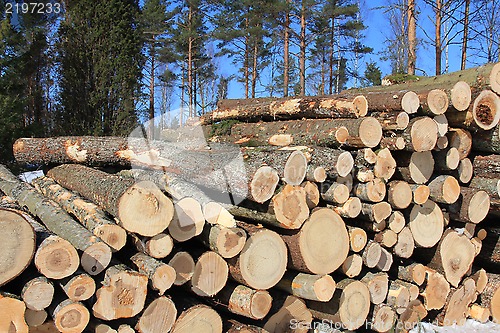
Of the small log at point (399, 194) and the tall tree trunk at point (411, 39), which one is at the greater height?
the tall tree trunk at point (411, 39)

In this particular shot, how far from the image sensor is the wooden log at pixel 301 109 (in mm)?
4406

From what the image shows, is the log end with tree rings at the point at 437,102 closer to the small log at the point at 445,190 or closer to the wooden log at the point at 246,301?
the small log at the point at 445,190

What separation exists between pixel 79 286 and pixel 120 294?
0.28m

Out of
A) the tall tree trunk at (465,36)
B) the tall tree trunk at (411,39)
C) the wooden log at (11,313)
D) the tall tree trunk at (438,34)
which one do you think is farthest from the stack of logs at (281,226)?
the tall tree trunk at (465,36)

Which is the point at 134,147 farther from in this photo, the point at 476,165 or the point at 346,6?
the point at 346,6

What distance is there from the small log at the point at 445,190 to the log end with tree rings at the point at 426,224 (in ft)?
0.35

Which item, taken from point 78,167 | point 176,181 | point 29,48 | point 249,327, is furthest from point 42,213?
point 29,48

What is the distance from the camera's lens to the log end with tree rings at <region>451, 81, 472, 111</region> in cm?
423

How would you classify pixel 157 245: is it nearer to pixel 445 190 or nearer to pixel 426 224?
pixel 426 224

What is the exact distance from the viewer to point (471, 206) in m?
4.37

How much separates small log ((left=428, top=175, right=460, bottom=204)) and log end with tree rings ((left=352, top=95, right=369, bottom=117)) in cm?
101

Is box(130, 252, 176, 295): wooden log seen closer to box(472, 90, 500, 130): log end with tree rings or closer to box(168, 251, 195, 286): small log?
box(168, 251, 195, 286): small log

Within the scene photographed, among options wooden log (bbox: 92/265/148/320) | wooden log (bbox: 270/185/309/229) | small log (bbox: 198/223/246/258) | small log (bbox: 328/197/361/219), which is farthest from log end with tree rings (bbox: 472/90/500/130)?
wooden log (bbox: 92/265/148/320)

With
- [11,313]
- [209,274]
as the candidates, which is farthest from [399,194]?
[11,313]
